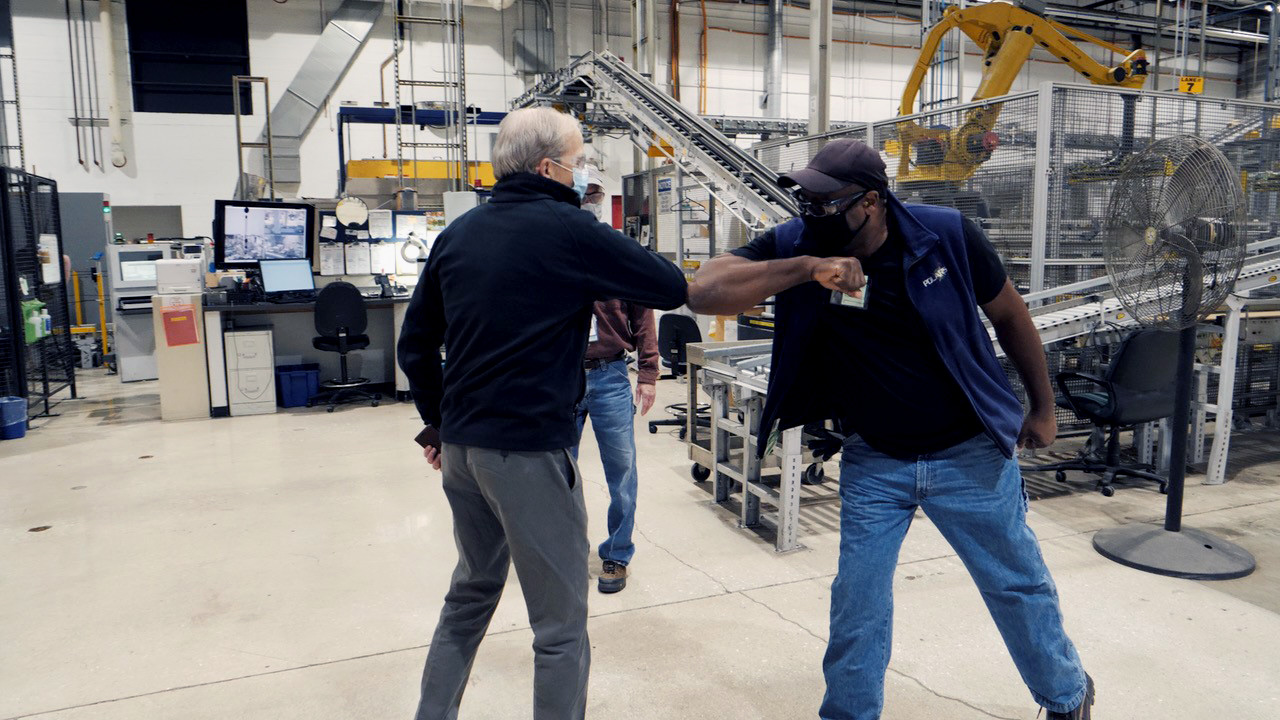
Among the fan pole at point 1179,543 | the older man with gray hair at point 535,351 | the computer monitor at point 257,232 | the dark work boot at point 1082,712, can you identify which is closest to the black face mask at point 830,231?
the older man with gray hair at point 535,351

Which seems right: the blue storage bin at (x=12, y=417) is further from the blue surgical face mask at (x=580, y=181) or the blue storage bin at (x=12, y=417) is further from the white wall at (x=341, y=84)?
the white wall at (x=341, y=84)

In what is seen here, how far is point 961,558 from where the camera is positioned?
1.77 metres

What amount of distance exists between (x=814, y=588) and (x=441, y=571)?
152 cm

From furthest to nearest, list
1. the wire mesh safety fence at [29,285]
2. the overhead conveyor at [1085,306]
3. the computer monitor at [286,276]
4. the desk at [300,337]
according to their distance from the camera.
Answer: the computer monitor at [286,276]
the desk at [300,337]
the wire mesh safety fence at [29,285]
the overhead conveyor at [1085,306]

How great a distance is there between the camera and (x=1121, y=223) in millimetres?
3398

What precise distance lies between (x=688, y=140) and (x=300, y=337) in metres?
3.83

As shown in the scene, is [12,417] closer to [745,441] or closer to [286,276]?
[286,276]

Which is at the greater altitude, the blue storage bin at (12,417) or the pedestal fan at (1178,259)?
the pedestal fan at (1178,259)

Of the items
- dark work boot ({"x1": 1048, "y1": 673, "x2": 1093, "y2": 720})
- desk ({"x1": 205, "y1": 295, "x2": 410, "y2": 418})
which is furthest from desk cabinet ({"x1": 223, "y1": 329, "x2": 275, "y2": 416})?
dark work boot ({"x1": 1048, "y1": 673, "x2": 1093, "y2": 720})

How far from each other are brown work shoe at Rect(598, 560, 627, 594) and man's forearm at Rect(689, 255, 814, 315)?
5.59ft

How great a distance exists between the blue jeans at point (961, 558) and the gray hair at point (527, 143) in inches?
37.5

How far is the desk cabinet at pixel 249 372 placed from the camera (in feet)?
21.9

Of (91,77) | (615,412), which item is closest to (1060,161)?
(615,412)

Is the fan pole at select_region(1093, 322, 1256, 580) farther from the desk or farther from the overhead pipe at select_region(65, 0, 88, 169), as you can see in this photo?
the overhead pipe at select_region(65, 0, 88, 169)
